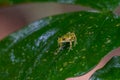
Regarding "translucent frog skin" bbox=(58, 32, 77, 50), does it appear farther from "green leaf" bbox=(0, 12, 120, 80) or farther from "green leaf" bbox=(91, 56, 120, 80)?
"green leaf" bbox=(91, 56, 120, 80)

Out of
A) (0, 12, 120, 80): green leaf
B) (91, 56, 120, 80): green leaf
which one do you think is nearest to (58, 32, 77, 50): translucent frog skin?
(0, 12, 120, 80): green leaf

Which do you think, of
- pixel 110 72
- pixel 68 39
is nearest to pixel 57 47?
pixel 68 39

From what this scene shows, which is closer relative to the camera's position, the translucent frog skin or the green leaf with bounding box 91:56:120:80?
the green leaf with bounding box 91:56:120:80

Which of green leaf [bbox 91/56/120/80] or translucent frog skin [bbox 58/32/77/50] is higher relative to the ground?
translucent frog skin [bbox 58/32/77/50]

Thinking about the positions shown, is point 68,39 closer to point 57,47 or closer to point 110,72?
point 57,47

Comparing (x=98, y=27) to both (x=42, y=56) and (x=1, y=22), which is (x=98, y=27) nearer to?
(x=42, y=56)

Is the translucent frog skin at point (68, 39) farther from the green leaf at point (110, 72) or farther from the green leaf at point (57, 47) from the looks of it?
the green leaf at point (110, 72)
